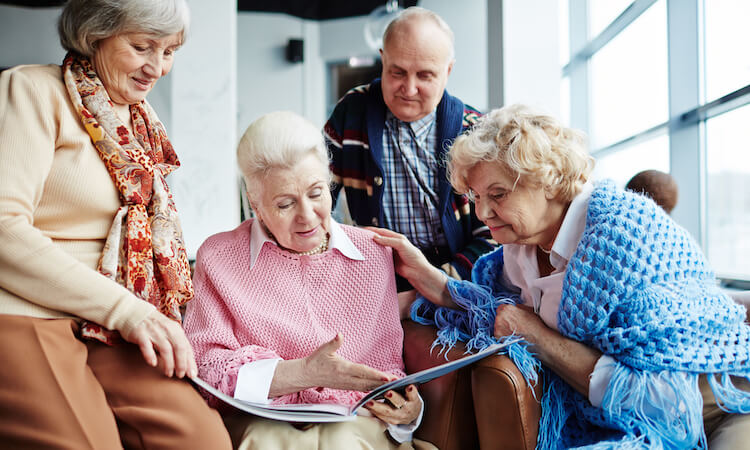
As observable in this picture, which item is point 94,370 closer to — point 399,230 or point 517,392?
point 517,392

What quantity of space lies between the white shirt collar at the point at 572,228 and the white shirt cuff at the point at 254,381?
0.81 metres

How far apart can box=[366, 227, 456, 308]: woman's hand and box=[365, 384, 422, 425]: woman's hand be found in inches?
14.6

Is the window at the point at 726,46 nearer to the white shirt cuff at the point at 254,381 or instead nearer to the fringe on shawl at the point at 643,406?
the fringe on shawl at the point at 643,406

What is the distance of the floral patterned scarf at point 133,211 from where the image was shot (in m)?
1.29

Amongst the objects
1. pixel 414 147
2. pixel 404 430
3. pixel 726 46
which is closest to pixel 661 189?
pixel 726 46

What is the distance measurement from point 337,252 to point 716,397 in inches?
41.3

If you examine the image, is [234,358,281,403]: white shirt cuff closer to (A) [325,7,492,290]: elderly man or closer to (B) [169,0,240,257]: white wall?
(A) [325,7,492,290]: elderly man

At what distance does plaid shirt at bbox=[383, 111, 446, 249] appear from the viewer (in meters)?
2.16

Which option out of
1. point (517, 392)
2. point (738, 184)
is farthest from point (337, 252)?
point (738, 184)

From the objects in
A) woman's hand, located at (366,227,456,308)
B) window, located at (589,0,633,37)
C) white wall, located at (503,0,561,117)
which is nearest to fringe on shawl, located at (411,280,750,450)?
woman's hand, located at (366,227,456,308)

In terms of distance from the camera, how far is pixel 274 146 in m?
1.58

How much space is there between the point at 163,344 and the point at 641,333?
1080 mm

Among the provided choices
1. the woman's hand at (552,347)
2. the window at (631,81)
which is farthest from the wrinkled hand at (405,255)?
the window at (631,81)

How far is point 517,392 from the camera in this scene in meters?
1.37
